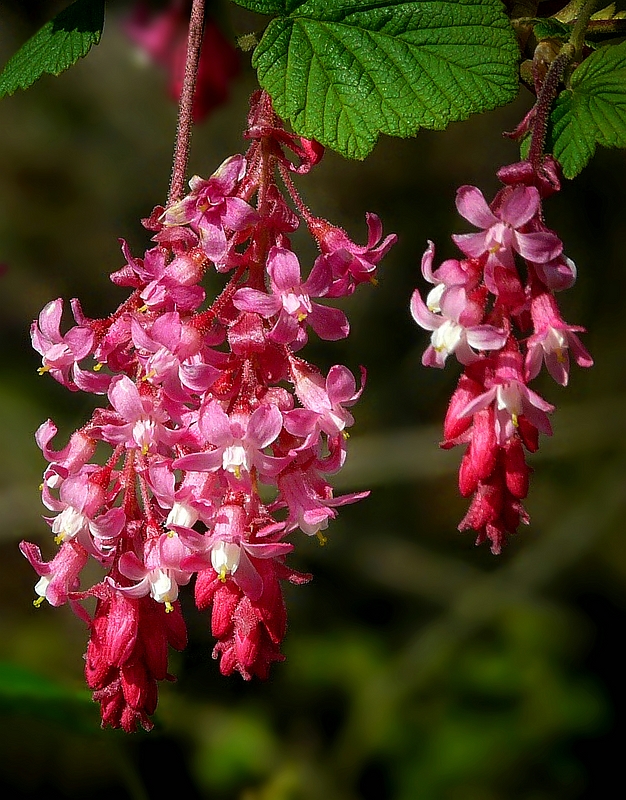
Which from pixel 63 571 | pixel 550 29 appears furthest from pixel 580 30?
pixel 63 571

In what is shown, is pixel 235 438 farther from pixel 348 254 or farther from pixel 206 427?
pixel 348 254

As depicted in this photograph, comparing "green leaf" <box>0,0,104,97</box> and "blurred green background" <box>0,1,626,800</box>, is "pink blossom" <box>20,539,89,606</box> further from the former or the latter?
"blurred green background" <box>0,1,626,800</box>

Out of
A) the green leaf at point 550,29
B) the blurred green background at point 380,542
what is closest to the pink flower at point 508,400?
A: the green leaf at point 550,29

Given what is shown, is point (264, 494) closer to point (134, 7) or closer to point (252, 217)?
point (134, 7)

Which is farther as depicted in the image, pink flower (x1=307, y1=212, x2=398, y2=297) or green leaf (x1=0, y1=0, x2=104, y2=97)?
green leaf (x1=0, y1=0, x2=104, y2=97)

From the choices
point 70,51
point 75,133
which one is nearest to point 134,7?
point 70,51

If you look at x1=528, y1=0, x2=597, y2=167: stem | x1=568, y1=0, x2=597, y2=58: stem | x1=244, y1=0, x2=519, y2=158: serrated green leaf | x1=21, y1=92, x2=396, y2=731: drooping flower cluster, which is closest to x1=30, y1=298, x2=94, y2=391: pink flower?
x1=21, y1=92, x2=396, y2=731: drooping flower cluster
